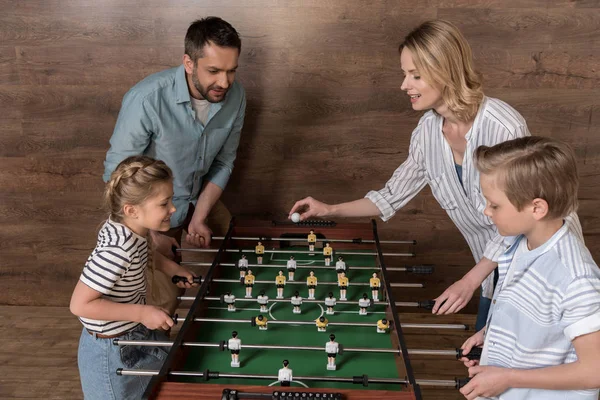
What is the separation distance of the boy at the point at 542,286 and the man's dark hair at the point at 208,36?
4.31 ft

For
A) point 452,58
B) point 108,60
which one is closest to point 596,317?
point 452,58

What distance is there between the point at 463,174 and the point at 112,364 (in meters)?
1.45

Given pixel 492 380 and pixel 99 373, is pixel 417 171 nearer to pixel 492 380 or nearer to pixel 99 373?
pixel 492 380

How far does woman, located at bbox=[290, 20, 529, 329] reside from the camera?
6.59ft

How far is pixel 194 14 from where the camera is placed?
310 centimetres

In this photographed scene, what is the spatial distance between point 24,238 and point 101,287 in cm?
206

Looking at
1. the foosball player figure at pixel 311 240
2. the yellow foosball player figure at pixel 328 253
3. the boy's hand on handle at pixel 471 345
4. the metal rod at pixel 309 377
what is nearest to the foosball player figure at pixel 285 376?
the metal rod at pixel 309 377

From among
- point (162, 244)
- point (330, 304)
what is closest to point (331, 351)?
point (330, 304)

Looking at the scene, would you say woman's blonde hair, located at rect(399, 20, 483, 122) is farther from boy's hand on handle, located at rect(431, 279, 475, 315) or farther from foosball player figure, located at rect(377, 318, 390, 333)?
foosball player figure, located at rect(377, 318, 390, 333)

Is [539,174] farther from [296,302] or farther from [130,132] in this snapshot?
[130,132]

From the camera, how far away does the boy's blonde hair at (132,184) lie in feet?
6.42

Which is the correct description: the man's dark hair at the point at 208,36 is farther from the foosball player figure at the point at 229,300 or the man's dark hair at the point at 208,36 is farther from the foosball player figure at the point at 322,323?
the foosball player figure at the point at 322,323

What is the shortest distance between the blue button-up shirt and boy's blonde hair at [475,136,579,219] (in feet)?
5.19

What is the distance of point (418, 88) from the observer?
206 cm
